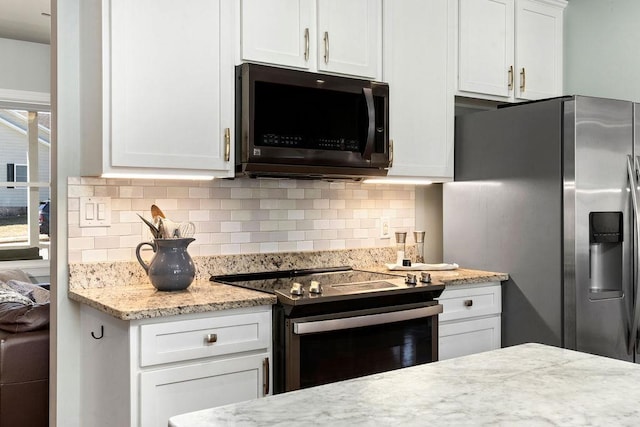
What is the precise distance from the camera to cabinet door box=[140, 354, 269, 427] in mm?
2045

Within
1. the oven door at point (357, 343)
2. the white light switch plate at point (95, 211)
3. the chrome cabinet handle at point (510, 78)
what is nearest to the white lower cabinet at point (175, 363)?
the oven door at point (357, 343)

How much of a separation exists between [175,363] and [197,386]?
0.11m

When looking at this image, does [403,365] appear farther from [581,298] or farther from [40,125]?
[40,125]

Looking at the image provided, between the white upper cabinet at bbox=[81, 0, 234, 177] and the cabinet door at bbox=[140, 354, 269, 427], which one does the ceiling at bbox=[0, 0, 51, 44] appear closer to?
the white upper cabinet at bbox=[81, 0, 234, 177]

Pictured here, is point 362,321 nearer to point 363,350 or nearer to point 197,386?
point 363,350

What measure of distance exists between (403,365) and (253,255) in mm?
873

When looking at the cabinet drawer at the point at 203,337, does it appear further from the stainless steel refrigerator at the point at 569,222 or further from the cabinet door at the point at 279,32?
the stainless steel refrigerator at the point at 569,222

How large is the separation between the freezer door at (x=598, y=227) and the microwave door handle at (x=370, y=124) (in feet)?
2.79

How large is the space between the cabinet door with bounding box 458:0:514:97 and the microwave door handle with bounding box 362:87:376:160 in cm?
67

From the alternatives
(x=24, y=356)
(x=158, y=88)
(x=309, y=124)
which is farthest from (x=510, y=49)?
(x=24, y=356)

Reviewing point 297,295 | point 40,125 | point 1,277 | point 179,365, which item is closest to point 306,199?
point 297,295

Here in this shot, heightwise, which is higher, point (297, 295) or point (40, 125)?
point (40, 125)

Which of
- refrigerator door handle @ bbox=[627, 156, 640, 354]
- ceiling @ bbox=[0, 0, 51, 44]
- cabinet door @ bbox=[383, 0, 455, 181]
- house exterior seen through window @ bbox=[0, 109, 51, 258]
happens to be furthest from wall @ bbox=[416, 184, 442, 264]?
house exterior seen through window @ bbox=[0, 109, 51, 258]

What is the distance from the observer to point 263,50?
2.62 m
